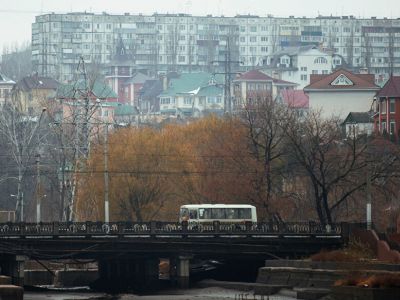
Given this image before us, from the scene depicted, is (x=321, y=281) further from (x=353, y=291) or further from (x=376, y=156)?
(x=376, y=156)

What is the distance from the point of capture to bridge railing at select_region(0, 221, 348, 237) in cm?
10006

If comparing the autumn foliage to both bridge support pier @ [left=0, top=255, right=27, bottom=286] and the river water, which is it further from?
the river water

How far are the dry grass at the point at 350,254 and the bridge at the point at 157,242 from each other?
241cm

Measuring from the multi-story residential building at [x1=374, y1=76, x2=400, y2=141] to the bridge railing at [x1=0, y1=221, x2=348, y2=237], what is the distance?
62.5 m

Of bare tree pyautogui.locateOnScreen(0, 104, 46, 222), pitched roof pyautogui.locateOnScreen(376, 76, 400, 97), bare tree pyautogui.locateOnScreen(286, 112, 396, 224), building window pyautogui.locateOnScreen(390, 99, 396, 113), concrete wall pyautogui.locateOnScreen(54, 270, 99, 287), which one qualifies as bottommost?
concrete wall pyautogui.locateOnScreen(54, 270, 99, 287)

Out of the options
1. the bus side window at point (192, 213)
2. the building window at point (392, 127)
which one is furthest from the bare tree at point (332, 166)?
the building window at point (392, 127)

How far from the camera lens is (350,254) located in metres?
92.0

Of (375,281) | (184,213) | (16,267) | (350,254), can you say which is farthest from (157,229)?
(375,281)

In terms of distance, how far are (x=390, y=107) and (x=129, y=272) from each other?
210 feet

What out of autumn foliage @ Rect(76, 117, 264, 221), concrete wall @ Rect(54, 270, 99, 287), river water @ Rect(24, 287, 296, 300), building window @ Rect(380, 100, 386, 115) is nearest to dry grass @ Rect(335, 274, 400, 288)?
river water @ Rect(24, 287, 296, 300)

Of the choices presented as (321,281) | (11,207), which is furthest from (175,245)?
(11,207)

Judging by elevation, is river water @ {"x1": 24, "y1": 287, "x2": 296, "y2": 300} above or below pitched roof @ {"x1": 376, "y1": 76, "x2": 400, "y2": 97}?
below

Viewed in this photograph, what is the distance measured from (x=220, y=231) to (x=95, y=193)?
23.9 m

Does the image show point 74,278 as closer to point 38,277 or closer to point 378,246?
point 38,277
